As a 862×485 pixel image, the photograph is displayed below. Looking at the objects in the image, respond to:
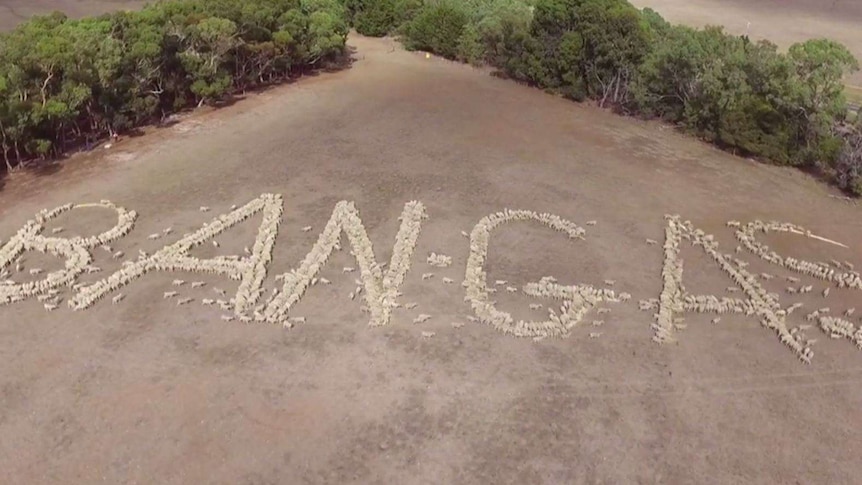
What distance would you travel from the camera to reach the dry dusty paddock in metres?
15.5

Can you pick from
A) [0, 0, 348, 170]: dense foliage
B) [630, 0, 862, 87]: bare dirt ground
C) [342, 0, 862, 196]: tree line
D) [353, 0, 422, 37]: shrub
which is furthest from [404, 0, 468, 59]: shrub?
[630, 0, 862, 87]: bare dirt ground

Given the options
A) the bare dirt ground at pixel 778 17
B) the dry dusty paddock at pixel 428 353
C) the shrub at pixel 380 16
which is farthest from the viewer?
the bare dirt ground at pixel 778 17

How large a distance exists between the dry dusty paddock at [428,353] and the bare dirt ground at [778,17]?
26704mm

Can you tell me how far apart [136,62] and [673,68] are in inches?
959

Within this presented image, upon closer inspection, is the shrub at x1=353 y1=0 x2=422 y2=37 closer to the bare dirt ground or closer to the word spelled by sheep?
the bare dirt ground

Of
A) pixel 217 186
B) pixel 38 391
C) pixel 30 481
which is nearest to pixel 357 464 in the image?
pixel 30 481

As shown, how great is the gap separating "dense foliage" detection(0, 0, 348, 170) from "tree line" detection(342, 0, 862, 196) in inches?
344

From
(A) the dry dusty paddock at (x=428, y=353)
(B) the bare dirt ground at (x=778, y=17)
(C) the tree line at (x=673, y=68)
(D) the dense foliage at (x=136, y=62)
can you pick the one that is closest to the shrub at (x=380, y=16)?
(C) the tree line at (x=673, y=68)

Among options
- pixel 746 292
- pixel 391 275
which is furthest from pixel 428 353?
pixel 746 292

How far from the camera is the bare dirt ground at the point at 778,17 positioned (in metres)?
50.0

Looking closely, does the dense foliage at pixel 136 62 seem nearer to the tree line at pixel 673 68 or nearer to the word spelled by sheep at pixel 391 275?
the word spelled by sheep at pixel 391 275

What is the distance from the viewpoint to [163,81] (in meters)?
32.4

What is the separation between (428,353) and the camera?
18312 mm

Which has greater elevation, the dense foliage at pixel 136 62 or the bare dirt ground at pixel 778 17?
the bare dirt ground at pixel 778 17
